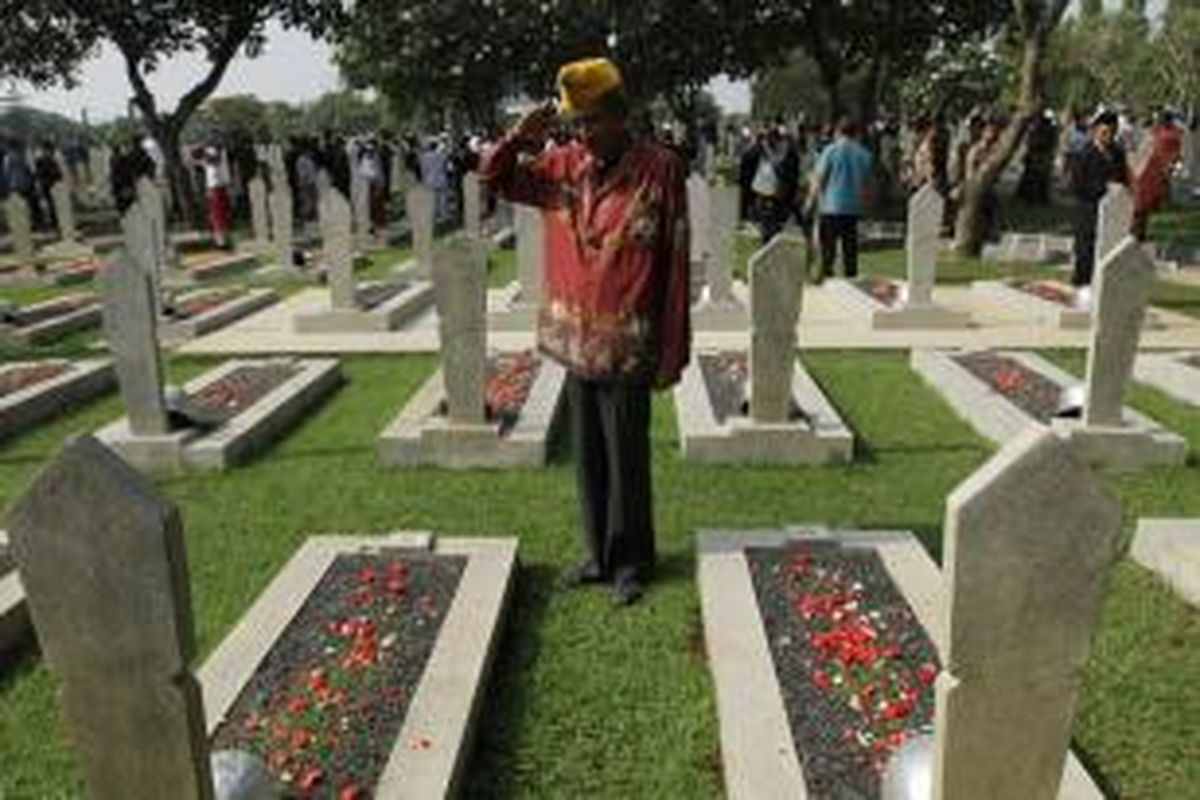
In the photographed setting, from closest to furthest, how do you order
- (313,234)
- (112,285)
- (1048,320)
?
(112,285) < (1048,320) < (313,234)

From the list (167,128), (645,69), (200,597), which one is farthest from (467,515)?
(645,69)

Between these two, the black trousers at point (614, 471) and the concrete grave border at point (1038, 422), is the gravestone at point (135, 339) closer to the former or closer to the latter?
the black trousers at point (614, 471)

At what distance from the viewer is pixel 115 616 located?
10.6 feet

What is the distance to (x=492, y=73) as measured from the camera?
42.8 metres

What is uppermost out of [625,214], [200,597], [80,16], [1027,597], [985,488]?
[80,16]

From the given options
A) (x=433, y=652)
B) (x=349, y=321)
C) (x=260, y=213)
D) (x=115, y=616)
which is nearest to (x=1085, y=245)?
(x=349, y=321)

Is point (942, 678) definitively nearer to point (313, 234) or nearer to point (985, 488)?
point (985, 488)

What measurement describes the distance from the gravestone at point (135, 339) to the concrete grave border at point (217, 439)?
133 millimetres

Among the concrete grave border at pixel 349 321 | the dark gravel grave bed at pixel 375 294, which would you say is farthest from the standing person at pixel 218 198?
the concrete grave border at pixel 349 321

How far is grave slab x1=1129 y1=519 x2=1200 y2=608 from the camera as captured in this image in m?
5.78

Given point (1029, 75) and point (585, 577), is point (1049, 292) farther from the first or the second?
point (585, 577)

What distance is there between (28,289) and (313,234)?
7.50m

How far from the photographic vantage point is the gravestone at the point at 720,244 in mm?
13211

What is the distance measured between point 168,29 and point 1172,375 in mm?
22340
